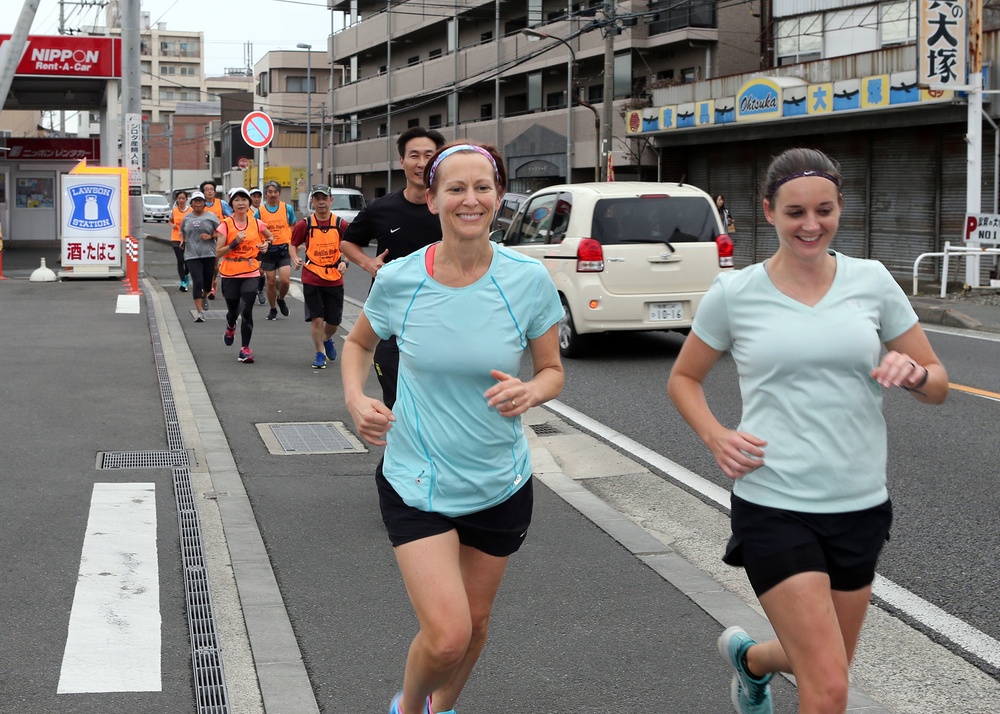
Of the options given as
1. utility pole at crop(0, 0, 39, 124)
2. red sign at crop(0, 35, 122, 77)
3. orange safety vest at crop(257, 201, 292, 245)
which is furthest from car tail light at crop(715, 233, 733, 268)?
red sign at crop(0, 35, 122, 77)

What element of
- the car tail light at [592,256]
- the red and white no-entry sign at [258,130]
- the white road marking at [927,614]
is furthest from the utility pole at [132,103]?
the white road marking at [927,614]

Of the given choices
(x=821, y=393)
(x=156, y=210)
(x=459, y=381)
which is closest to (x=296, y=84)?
(x=156, y=210)

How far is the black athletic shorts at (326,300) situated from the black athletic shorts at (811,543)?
914 cm

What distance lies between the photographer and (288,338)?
14898 millimetres

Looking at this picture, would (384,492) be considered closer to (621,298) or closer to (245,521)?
(245,521)

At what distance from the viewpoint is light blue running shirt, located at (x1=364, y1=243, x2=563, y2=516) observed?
3.34 m

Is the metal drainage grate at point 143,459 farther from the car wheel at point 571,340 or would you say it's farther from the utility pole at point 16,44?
the utility pole at point 16,44

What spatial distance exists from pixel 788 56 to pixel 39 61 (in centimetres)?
1749

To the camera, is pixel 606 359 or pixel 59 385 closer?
pixel 59 385

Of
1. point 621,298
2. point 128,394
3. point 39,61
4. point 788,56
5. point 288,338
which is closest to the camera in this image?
point 128,394

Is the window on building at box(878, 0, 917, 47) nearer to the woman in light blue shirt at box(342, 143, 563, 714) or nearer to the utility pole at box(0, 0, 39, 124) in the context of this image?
the utility pole at box(0, 0, 39, 124)

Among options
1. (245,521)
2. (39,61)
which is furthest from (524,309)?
(39,61)

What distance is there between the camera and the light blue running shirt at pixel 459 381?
11.0ft

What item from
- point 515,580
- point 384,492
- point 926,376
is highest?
point 926,376
